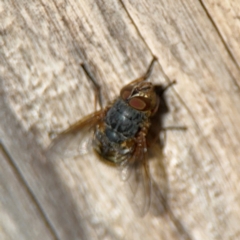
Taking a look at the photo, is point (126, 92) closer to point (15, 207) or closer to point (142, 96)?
point (142, 96)

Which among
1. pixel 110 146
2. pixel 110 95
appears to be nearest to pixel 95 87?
pixel 110 95

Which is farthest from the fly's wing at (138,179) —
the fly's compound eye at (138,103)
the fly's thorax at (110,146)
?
the fly's compound eye at (138,103)

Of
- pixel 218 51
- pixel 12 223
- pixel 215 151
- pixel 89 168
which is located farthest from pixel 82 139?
pixel 218 51

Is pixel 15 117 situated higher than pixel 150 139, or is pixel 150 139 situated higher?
pixel 15 117

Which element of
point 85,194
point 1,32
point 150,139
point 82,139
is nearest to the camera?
point 1,32

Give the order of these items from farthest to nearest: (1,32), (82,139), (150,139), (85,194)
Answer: (82,139) < (150,139) < (85,194) < (1,32)

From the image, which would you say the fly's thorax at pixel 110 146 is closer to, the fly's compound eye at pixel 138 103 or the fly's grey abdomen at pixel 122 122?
the fly's grey abdomen at pixel 122 122

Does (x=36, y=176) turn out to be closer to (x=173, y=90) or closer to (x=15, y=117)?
(x=15, y=117)

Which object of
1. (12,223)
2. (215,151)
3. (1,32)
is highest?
(1,32)
